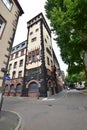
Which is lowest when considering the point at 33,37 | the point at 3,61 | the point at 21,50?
the point at 3,61

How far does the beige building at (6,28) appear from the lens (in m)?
9.20

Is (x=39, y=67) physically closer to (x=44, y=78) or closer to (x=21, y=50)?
(x=44, y=78)

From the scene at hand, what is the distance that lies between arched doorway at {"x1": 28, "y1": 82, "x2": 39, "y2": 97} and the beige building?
14527 mm

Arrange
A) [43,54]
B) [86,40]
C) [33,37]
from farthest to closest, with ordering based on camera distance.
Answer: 1. [33,37]
2. [43,54]
3. [86,40]

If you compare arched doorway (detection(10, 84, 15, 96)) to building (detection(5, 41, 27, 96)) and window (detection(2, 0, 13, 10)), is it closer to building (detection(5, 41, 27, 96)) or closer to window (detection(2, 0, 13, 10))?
building (detection(5, 41, 27, 96))

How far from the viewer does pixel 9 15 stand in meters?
10.6

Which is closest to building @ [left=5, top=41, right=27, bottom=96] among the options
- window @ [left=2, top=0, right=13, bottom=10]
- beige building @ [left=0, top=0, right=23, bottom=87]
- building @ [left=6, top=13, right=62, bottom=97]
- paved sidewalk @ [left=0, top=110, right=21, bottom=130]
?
building @ [left=6, top=13, right=62, bottom=97]

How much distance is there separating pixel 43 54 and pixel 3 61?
1593 centimetres

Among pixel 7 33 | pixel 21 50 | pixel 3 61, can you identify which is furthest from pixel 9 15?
pixel 21 50

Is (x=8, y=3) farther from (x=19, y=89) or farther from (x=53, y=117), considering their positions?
(x=19, y=89)

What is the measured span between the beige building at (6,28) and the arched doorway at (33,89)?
14.5 meters

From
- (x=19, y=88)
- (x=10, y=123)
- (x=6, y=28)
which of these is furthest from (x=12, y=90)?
(x=10, y=123)

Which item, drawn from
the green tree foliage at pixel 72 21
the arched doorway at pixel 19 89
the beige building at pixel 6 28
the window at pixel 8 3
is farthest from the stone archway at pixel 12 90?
the window at pixel 8 3

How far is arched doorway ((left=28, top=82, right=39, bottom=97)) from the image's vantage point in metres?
23.4
